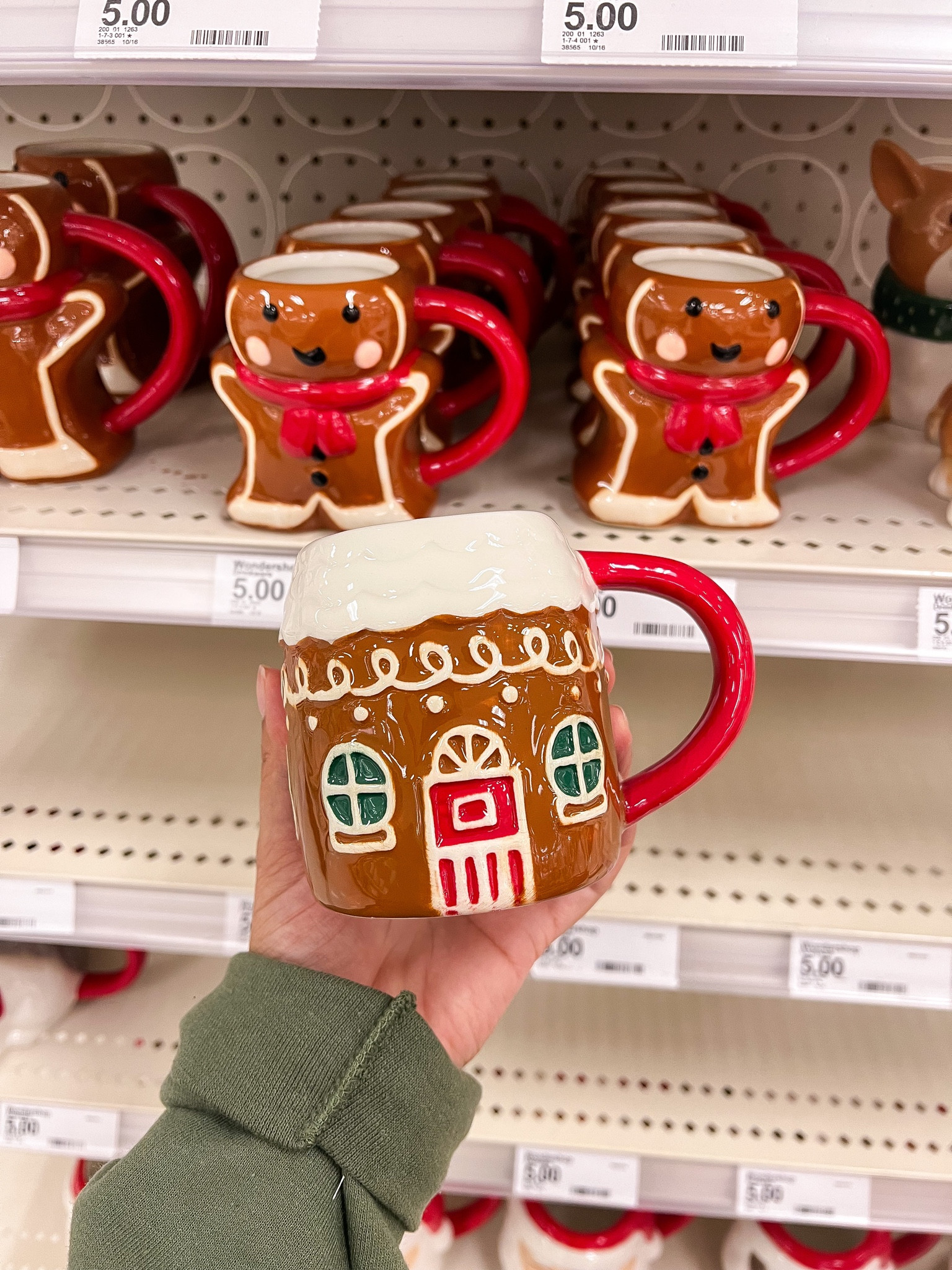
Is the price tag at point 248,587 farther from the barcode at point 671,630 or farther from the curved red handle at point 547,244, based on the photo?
the curved red handle at point 547,244

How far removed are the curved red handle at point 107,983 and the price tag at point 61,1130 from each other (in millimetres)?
138

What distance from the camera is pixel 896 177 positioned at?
0.92 metres

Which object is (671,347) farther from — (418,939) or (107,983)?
(107,983)

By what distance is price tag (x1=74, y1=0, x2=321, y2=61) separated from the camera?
64 centimetres

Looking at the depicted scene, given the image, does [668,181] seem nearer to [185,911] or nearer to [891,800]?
[891,800]

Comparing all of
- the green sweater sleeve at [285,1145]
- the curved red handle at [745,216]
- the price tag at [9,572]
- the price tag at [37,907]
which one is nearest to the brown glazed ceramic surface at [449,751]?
the green sweater sleeve at [285,1145]

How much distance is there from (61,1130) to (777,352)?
0.95 metres

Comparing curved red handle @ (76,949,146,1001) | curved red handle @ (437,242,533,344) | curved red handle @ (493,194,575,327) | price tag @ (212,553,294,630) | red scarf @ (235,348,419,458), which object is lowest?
curved red handle @ (76,949,146,1001)

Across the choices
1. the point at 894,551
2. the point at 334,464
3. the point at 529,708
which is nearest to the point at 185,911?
the point at 334,464

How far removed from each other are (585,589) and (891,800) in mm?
571

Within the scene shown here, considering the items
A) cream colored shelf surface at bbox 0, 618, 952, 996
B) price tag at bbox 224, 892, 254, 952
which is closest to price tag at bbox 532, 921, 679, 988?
cream colored shelf surface at bbox 0, 618, 952, 996

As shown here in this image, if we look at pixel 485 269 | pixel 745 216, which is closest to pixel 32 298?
pixel 485 269

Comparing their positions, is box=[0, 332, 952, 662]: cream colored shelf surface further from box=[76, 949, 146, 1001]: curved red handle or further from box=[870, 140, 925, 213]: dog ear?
box=[76, 949, 146, 1001]: curved red handle

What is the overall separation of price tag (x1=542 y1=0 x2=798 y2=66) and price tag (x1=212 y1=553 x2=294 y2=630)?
379 mm
